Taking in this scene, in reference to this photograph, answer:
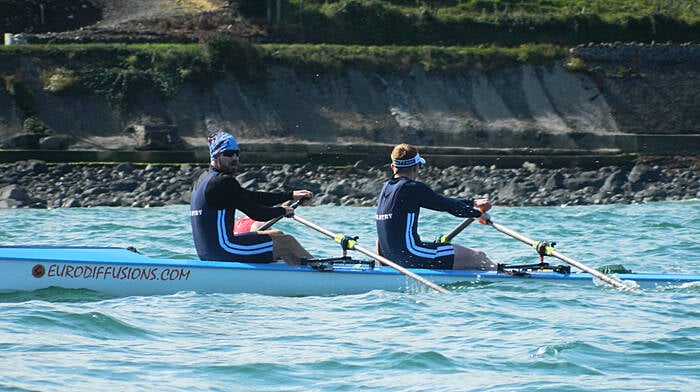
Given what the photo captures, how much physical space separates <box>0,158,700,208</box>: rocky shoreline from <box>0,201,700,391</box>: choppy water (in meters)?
16.1

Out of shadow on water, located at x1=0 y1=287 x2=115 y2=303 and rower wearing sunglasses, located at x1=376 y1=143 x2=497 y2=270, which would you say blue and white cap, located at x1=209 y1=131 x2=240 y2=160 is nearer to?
rower wearing sunglasses, located at x1=376 y1=143 x2=497 y2=270

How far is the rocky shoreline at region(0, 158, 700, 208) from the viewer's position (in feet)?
90.4

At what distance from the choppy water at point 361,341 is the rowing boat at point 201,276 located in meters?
0.12

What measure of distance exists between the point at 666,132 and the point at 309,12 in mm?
13985

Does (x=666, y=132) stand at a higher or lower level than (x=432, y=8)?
lower

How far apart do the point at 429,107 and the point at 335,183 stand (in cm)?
952

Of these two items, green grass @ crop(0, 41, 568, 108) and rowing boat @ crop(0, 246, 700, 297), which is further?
green grass @ crop(0, 41, 568, 108)

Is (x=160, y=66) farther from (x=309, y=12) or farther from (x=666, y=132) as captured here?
(x=666, y=132)

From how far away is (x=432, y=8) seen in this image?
45.7 meters

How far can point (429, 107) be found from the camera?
125 ft

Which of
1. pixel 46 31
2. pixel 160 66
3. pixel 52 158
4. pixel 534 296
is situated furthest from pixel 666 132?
pixel 534 296

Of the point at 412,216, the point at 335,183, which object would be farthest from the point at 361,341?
the point at 335,183

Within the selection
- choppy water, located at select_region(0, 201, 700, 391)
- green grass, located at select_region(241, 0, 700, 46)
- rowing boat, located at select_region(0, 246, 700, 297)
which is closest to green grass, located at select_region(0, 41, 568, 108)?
green grass, located at select_region(241, 0, 700, 46)

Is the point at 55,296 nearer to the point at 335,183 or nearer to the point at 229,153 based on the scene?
the point at 229,153
